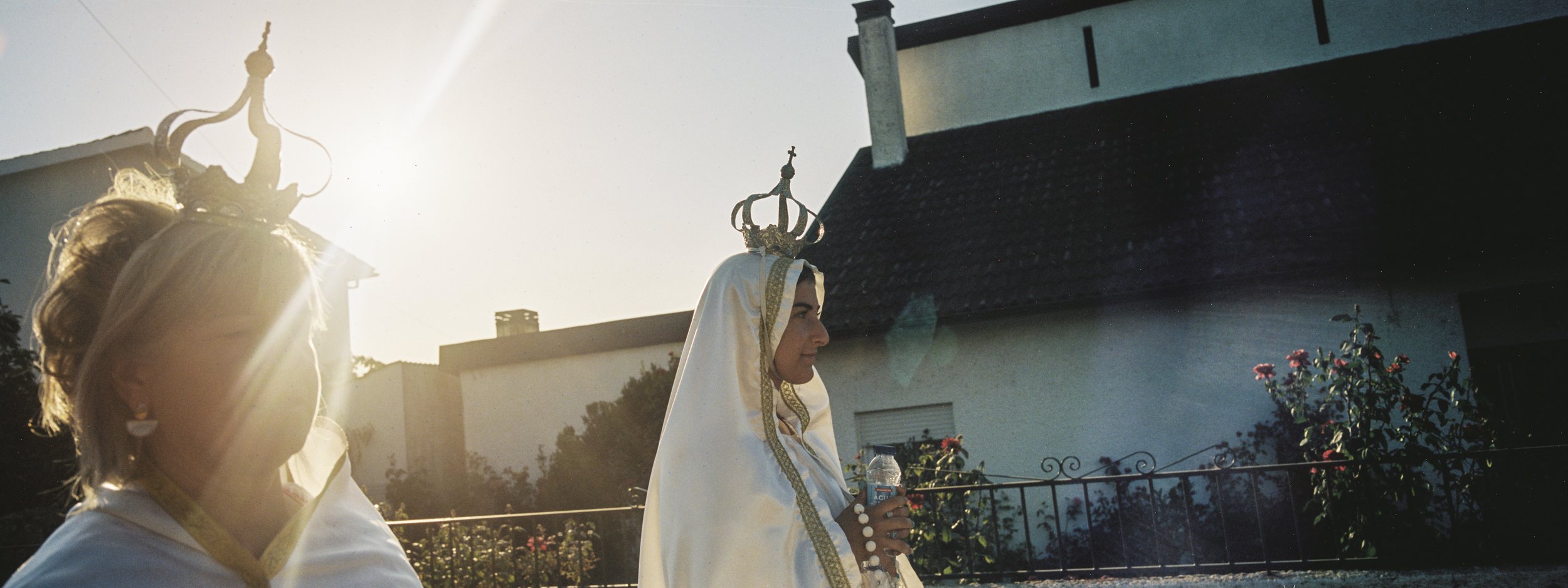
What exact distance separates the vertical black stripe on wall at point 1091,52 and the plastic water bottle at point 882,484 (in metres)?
10.2

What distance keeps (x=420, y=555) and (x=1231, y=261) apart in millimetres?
6803

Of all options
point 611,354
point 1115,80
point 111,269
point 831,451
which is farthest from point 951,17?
point 111,269

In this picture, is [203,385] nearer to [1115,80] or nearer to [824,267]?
[824,267]

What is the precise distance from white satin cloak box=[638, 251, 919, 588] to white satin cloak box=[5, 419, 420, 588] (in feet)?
4.13

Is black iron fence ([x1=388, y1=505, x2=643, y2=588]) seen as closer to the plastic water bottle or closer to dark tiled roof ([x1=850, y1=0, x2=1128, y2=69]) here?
the plastic water bottle

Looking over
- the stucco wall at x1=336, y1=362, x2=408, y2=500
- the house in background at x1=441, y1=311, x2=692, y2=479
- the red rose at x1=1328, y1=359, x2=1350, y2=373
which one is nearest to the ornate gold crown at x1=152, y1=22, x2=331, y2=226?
the red rose at x1=1328, y1=359, x2=1350, y2=373

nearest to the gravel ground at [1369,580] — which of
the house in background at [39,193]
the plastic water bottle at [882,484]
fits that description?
the plastic water bottle at [882,484]

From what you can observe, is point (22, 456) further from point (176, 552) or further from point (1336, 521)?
point (1336, 521)

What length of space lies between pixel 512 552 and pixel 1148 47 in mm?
9305

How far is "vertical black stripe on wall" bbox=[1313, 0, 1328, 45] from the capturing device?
11.3 m

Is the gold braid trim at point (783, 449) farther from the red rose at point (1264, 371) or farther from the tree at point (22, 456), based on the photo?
the tree at point (22, 456)

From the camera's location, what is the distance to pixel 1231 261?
833cm

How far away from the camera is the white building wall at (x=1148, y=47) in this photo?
1100 centimetres

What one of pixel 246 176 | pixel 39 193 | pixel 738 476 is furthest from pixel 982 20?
pixel 39 193
